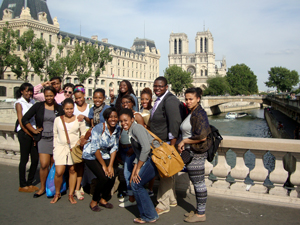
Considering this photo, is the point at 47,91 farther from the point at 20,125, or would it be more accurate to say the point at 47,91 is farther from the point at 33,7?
the point at 33,7

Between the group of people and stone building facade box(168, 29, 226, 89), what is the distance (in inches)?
4445

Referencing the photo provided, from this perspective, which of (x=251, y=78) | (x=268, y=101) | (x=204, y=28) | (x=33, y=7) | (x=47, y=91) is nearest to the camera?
(x=47, y=91)

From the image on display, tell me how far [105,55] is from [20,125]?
136 feet

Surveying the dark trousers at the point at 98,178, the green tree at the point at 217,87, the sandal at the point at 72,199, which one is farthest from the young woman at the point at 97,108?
the green tree at the point at 217,87

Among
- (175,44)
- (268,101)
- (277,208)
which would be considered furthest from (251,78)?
(277,208)

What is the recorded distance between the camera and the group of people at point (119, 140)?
3.87m

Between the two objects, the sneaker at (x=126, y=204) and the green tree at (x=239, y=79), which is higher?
the green tree at (x=239, y=79)

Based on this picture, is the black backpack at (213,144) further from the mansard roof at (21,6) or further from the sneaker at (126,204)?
the mansard roof at (21,6)

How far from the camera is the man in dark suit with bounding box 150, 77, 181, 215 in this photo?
161 inches

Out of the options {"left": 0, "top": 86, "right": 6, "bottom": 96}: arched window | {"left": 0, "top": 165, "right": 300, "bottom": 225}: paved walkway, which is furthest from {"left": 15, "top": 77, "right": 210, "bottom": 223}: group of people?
{"left": 0, "top": 86, "right": 6, "bottom": 96}: arched window

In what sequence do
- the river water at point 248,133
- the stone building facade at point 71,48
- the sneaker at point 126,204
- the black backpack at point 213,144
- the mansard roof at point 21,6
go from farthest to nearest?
the mansard roof at point 21,6
the stone building facade at point 71,48
the river water at point 248,133
the sneaker at point 126,204
the black backpack at point 213,144

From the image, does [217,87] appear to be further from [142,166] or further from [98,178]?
[142,166]

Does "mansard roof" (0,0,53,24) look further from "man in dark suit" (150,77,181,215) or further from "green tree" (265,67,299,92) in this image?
"green tree" (265,67,299,92)

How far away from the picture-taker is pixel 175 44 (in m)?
124
